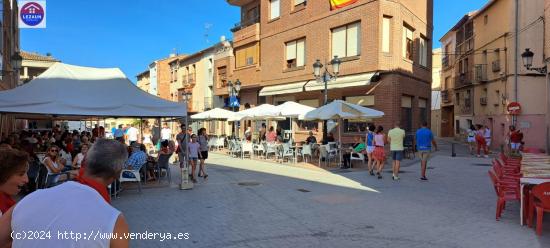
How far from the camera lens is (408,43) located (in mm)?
21203

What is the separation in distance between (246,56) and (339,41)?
9.22 meters

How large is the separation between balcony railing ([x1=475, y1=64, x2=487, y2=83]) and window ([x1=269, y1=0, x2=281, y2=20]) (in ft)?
52.0

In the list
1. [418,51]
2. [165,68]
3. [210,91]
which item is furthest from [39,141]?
[165,68]

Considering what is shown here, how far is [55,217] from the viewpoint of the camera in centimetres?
176

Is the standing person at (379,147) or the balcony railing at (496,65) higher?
the balcony railing at (496,65)

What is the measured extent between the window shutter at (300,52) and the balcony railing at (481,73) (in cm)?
1454

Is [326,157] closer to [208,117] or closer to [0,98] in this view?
[208,117]

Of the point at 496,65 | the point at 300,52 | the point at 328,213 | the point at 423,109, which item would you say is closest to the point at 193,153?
the point at 328,213

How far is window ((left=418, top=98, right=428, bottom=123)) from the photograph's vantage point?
22.7 m

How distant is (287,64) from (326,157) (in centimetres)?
1023

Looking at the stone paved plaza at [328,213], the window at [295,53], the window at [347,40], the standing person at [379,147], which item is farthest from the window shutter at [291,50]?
the stone paved plaza at [328,213]

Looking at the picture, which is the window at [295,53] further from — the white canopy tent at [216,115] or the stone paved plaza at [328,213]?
the stone paved plaza at [328,213]

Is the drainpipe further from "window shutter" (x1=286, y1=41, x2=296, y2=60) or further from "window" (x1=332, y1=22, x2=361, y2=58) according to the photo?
"window shutter" (x1=286, y1=41, x2=296, y2=60)

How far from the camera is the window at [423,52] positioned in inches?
899
